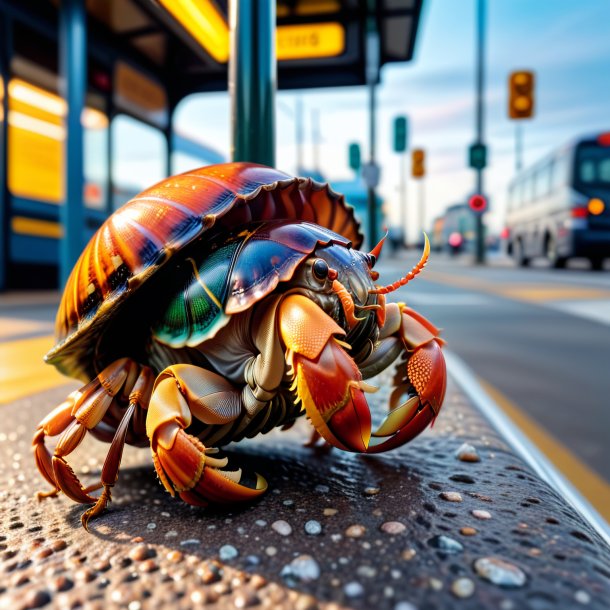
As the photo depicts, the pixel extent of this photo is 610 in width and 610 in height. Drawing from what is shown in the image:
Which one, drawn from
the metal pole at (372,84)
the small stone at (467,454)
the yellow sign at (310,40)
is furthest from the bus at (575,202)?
the small stone at (467,454)

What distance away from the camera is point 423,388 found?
0.85 m

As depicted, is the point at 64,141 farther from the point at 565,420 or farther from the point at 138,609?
the point at 138,609

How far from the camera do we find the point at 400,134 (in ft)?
37.3

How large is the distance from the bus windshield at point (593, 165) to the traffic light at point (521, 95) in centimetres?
332

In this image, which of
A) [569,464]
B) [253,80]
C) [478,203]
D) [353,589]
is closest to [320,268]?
[353,589]

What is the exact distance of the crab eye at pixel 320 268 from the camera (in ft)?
2.38

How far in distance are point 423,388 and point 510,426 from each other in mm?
666

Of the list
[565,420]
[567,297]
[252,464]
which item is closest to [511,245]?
[567,297]

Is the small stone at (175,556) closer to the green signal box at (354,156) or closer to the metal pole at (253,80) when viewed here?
the metal pole at (253,80)

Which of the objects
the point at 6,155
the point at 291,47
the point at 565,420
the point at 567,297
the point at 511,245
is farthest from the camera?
the point at 511,245

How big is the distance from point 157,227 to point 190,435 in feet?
0.97

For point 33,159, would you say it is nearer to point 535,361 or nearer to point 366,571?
point 535,361

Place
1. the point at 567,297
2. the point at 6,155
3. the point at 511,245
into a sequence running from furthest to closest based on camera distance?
the point at 511,245
the point at 6,155
the point at 567,297

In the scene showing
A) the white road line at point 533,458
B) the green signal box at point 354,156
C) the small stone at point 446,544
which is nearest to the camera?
the small stone at point 446,544
